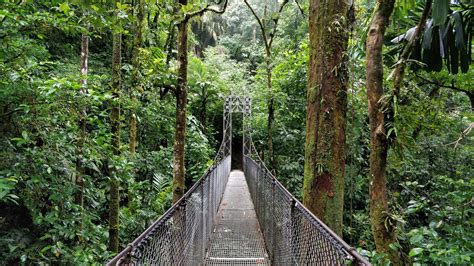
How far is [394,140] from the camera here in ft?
6.14

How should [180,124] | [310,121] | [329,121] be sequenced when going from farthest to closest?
[180,124]
[310,121]
[329,121]

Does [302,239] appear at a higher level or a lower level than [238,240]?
higher

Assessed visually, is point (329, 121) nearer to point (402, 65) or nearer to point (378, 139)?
point (378, 139)

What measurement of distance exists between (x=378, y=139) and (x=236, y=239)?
2.66 meters

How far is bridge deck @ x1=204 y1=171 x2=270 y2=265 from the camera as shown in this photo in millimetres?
3398

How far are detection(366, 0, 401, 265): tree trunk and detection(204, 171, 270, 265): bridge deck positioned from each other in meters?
1.64

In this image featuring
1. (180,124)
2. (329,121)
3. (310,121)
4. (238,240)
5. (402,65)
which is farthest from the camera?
(238,240)

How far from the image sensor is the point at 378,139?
1876mm

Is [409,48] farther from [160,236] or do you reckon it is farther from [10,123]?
[10,123]

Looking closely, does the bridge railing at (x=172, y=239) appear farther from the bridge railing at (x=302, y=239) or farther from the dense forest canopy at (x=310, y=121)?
the dense forest canopy at (x=310, y=121)

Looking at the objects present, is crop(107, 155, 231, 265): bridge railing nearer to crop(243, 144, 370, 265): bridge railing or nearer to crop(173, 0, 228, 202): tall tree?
crop(173, 0, 228, 202): tall tree

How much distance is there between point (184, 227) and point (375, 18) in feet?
6.01

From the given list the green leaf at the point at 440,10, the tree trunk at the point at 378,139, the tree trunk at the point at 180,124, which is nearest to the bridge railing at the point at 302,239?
the tree trunk at the point at 378,139

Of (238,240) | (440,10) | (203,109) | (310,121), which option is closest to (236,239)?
(238,240)
